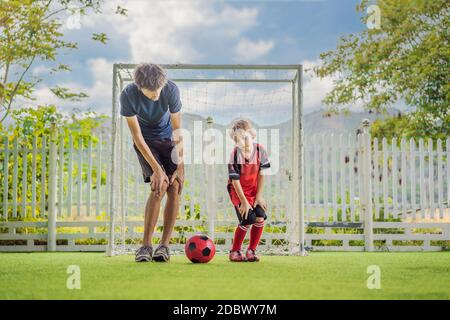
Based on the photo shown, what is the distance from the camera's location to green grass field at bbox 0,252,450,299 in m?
3.69

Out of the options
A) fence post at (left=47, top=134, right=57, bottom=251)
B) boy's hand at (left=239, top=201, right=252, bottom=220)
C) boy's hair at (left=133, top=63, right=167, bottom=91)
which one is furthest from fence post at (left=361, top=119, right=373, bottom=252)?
fence post at (left=47, top=134, right=57, bottom=251)

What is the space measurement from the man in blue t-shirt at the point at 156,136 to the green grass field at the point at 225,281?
50cm

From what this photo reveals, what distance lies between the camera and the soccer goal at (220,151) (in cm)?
786

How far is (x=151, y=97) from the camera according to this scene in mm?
6258

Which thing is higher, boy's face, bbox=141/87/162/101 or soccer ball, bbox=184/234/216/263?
boy's face, bbox=141/87/162/101

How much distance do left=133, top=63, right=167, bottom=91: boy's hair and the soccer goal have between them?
1398mm

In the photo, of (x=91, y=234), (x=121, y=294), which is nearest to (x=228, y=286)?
(x=121, y=294)

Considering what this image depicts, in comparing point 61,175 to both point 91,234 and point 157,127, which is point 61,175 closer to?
point 91,234

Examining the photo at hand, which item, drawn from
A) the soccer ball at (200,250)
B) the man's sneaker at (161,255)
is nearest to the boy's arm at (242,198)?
the soccer ball at (200,250)

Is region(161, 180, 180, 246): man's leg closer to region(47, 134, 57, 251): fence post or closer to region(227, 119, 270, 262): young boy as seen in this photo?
region(227, 119, 270, 262): young boy

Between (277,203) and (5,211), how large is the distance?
4.06m

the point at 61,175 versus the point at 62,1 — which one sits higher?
the point at 62,1

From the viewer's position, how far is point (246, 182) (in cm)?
622

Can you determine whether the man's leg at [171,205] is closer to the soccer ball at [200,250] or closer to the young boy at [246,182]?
the soccer ball at [200,250]
